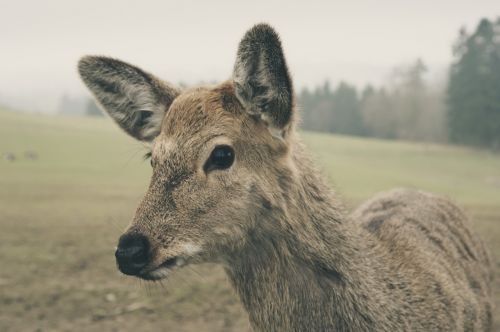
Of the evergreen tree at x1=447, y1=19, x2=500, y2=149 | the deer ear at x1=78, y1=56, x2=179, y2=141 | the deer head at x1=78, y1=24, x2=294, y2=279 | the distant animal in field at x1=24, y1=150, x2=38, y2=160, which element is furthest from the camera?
the evergreen tree at x1=447, y1=19, x2=500, y2=149

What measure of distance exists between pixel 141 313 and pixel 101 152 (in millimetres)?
23589

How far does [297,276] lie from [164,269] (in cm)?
79

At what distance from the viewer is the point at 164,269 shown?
2512 mm

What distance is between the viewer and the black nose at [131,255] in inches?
95.0

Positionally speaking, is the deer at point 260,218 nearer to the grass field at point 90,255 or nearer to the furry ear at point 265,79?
the furry ear at point 265,79

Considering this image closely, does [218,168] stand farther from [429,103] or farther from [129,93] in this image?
[429,103]

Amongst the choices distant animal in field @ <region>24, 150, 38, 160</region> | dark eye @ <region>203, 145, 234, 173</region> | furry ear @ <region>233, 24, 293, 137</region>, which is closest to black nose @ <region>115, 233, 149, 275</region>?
dark eye @ <region>203, 145, 234, 173</region>

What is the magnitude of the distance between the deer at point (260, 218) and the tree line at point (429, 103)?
80.5 ft

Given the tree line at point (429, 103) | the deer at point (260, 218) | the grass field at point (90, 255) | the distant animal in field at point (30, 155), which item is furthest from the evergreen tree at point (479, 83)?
the deer at point (260, 218)

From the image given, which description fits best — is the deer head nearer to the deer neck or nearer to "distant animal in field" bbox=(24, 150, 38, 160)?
the deer neck

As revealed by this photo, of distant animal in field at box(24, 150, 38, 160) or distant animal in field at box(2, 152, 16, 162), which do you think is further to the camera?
distant animal in field at box(24, 150, 38, 160)

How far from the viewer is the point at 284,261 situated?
2838mm

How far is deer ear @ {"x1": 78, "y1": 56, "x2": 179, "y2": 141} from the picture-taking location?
3.34m

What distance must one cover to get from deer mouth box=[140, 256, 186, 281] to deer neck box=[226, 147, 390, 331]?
0.39 meters
